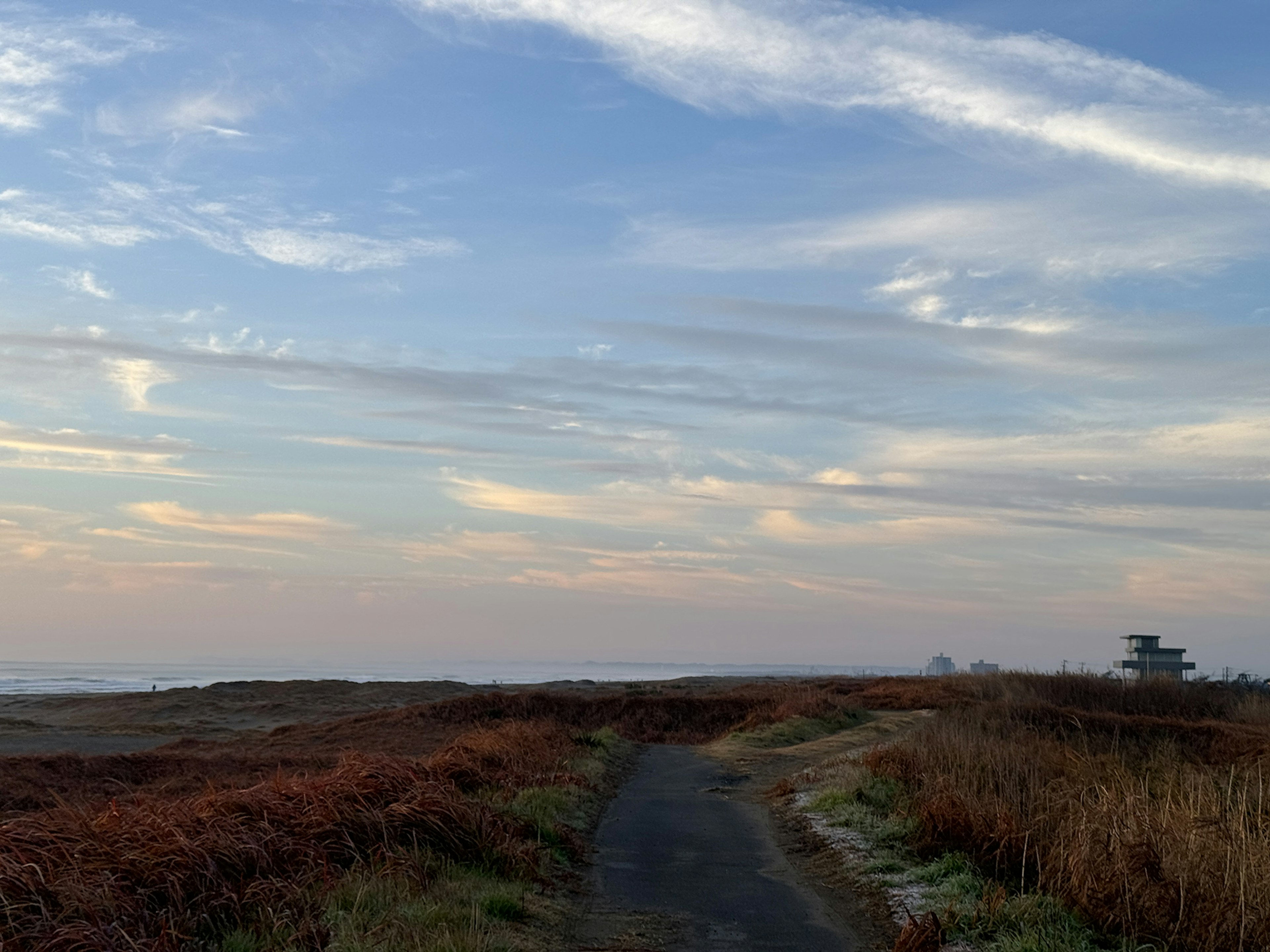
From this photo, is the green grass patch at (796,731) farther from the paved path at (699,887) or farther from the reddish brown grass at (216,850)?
the reddish brown grass at (216,850)

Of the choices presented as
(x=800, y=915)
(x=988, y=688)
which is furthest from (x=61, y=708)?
(x=800, y=915)

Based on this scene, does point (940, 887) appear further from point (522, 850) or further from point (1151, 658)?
point (1151, 658)

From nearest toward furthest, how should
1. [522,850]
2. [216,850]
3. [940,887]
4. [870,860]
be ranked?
[216,850] → [940,887] → [522,850] → [870,860]

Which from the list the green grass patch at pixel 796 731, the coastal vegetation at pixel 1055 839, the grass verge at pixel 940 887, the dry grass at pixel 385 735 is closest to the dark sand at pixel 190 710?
the dry grass at pixel 385 735

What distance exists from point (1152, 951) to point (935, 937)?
146 centimetres

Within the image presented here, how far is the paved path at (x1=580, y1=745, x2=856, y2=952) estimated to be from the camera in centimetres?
809

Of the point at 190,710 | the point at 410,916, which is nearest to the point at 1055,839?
the point at 410,916

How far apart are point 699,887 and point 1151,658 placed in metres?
47.6

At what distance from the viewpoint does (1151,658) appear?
50.7 m

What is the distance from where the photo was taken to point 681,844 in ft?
41.3

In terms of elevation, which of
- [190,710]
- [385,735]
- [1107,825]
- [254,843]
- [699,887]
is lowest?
[190,710]

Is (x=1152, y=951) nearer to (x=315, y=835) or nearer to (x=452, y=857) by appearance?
(x=452, y=857)

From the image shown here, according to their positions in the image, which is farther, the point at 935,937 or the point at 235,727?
the point at 235,727

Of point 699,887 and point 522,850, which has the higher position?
point 522,850
